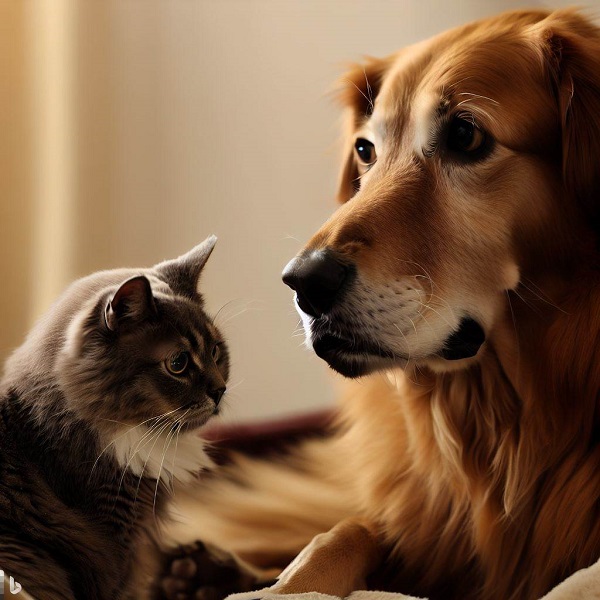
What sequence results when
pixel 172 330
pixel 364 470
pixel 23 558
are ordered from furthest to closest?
pixel 364 470 < pixel 172 330 < pixel 23 558

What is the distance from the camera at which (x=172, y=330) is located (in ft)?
3.16

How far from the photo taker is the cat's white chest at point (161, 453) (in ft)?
3.05

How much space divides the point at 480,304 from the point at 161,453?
1.64ft

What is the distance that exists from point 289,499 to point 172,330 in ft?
A: 2.12

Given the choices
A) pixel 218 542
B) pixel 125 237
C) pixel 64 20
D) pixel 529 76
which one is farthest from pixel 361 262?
pixel 64 20

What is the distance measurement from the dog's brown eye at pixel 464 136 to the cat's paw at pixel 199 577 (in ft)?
2.31

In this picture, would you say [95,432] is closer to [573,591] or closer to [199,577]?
[199,577]

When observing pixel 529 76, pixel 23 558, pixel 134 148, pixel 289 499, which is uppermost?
pixel 529 76

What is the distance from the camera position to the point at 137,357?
0.93m

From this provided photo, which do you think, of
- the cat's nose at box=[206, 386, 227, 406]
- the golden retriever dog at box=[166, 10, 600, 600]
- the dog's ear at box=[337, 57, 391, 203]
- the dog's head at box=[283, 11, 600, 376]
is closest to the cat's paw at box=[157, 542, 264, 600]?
the golden retriever dog at box=[166, 10, 600, 600]

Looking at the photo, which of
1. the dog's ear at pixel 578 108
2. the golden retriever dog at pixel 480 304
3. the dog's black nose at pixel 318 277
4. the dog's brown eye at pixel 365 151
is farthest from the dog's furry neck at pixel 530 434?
the dog's brown eye at pixel 365 151

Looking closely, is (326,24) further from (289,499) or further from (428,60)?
(289,499)
